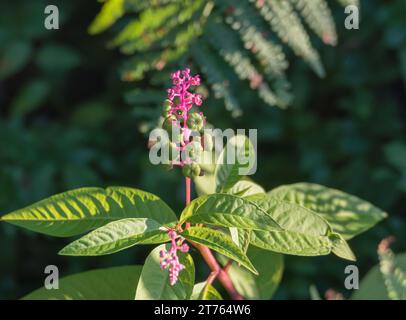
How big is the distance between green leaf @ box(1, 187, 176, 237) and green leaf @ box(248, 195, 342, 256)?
0.16 meters

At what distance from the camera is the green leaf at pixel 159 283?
1.11 m

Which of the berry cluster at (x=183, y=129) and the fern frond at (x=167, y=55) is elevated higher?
the fern frond at (x=167, y=55)

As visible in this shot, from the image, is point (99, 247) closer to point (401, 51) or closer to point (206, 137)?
point (206, 137)

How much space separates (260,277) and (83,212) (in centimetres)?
46

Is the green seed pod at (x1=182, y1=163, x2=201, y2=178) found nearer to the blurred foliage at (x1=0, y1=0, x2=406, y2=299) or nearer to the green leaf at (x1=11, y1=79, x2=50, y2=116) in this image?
the blurred foliage at (x1=0, y1=0, x2=406, y2=299)

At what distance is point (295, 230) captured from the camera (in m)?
1.18

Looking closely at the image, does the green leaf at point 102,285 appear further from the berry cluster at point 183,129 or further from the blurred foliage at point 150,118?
the blurred foliage at point 150,118

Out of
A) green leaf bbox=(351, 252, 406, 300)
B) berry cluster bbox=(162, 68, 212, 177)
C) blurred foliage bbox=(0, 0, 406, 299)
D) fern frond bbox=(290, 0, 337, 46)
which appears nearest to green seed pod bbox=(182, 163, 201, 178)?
berry cluster bbox=(162, 68, 212, 177)

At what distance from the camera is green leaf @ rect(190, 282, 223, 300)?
49.3 inches

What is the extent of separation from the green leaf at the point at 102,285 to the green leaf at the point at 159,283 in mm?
194

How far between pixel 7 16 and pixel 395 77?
4.66 feet

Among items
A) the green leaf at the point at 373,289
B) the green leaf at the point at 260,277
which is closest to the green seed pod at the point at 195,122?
the green leaf at the point at 260,277

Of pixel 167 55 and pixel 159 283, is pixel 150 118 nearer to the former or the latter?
pixel 167 55
